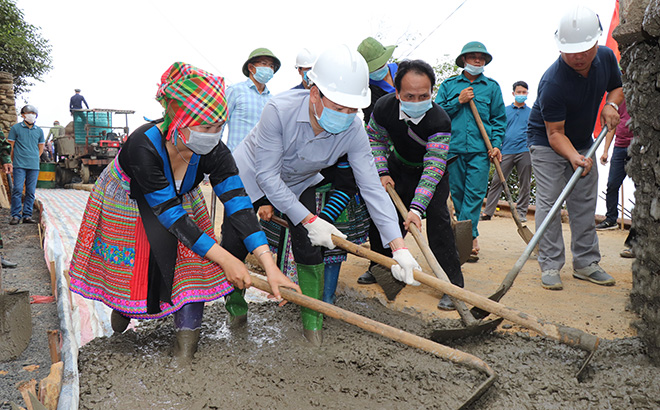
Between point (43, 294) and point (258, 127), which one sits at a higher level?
point (258, 127)

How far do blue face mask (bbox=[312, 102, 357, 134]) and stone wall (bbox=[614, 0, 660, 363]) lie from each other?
4.91 feet

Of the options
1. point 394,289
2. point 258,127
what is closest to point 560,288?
point 394,289

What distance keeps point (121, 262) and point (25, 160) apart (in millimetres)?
6224

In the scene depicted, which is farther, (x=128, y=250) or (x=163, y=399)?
(x=128, y=250)

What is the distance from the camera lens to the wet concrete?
2105 millimetres

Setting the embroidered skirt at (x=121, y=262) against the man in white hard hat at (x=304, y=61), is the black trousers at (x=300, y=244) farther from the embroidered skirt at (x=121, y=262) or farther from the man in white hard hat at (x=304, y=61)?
the man in white hard hat at (x=304, y=61)

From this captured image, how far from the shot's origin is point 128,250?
2393mm

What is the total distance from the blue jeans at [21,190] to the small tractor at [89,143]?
732cm

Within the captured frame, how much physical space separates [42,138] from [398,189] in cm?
668

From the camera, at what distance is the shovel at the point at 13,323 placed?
265cm

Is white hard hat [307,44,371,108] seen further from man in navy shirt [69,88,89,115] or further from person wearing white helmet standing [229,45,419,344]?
man in navy shirt [69,88,89,115]

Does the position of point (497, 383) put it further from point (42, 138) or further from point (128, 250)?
point (42, 138)

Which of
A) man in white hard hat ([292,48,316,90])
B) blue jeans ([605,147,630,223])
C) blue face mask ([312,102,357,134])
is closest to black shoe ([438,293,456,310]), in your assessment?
blue face mask ([312,102,357,134])

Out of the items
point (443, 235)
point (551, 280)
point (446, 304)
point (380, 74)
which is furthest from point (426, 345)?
point (380, 74)
